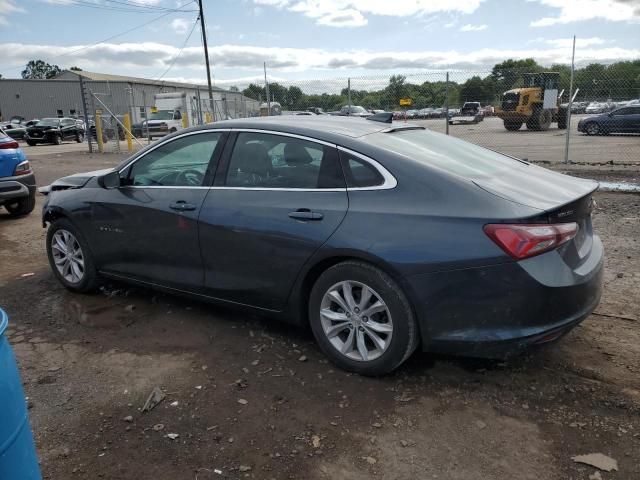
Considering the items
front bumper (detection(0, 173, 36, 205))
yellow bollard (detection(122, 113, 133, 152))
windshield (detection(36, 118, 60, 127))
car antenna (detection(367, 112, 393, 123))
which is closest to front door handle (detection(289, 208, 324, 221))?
car antenna (detection(367, 112, 393, 123))

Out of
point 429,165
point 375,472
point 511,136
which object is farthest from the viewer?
point 511,136

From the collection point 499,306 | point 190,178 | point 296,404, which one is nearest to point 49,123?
point 190,178

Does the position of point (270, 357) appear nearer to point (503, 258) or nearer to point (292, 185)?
point (292, 185)

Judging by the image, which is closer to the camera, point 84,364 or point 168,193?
point 84,364

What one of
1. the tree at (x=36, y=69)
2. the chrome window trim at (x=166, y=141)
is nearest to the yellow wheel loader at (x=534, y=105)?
the chrome window trim at (x=166, y=141)

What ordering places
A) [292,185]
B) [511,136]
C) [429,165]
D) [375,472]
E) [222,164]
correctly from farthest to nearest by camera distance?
[511,136], [222,164], [292,185], [429,165], [375,472]

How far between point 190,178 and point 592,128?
21937 millimetres

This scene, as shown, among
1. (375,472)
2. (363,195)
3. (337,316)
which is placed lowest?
(375,472)

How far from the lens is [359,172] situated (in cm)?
318

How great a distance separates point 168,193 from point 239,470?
A: 7.18 feet

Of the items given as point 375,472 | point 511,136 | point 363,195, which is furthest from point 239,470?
point 511,136

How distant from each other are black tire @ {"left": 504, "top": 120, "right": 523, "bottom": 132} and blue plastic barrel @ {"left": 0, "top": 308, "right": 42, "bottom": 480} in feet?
69.4

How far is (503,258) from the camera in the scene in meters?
2.68

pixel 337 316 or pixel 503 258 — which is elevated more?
pixel 503 258
